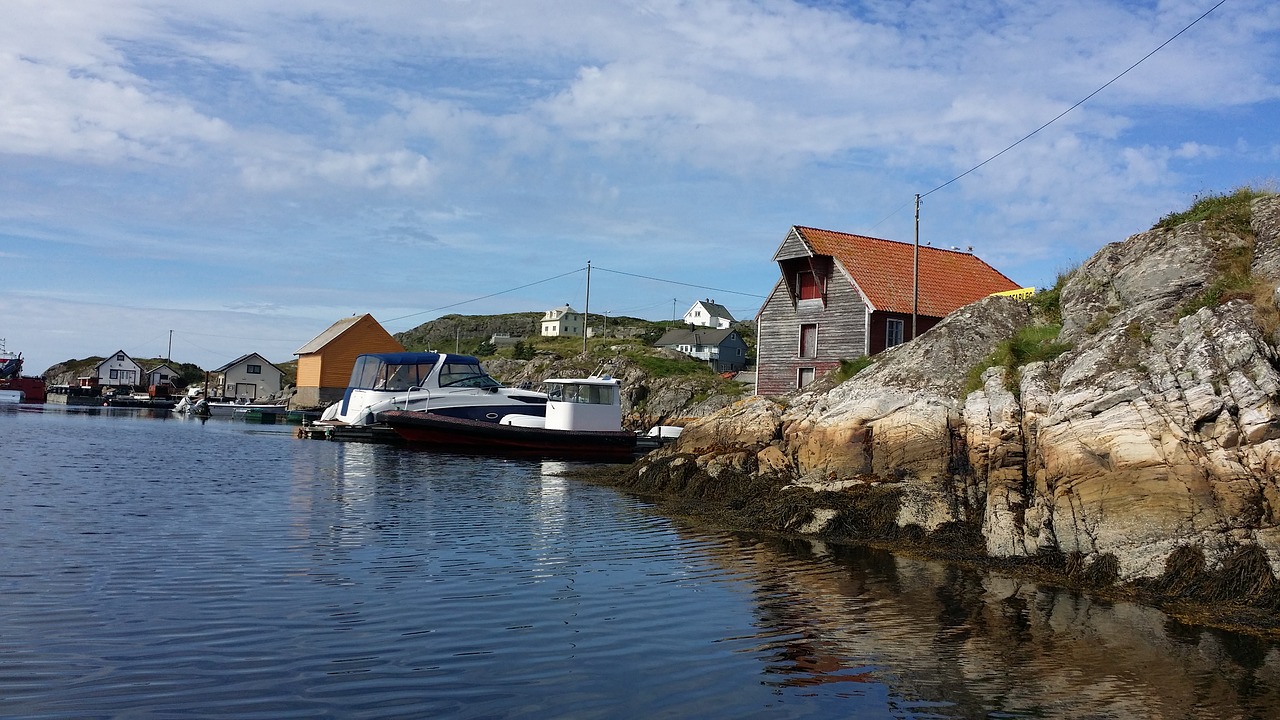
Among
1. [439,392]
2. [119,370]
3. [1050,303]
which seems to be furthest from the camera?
[119,370]

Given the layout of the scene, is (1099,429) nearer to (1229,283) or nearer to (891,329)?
(1229,283)

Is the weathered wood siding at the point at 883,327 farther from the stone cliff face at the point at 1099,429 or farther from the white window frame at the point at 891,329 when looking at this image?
the stone cliff face at the point at 1099,429

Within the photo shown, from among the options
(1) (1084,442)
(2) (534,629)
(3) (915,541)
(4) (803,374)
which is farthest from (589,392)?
(2) (534,629)

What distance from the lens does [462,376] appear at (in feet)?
137

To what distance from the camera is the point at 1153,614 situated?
11211 mm

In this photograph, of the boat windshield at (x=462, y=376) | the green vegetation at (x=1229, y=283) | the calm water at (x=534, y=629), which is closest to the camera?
the calm water at (x=534, y=629)

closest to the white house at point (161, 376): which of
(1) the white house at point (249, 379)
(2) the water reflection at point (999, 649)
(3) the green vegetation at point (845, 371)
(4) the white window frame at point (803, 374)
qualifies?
(1) the white house at point (249, 379)

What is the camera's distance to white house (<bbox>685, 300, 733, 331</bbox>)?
414 feet

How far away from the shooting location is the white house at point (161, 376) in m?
106

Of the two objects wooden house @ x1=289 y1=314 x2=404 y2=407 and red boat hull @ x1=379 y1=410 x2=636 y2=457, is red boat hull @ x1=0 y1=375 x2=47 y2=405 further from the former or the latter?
red boat hull @ x1=379 y1=410 x2=636 y2=457

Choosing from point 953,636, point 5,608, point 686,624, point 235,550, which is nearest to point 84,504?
point 235,550

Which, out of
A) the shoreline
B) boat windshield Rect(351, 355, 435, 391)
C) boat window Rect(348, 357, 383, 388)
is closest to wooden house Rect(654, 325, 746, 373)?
boat window Rect(348, 357, 383, 388)

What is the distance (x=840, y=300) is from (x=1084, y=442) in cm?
2208

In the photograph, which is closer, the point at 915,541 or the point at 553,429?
the point at 915,541
